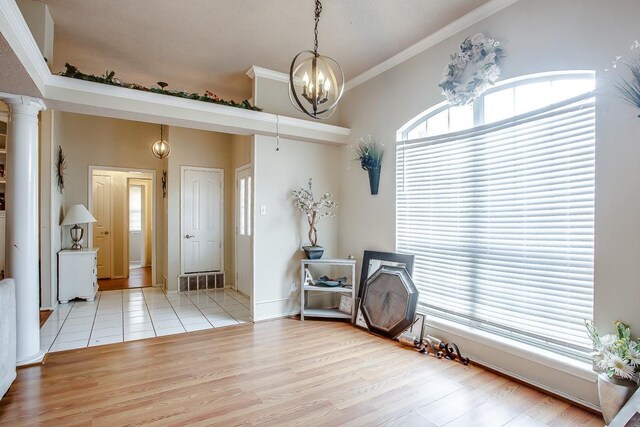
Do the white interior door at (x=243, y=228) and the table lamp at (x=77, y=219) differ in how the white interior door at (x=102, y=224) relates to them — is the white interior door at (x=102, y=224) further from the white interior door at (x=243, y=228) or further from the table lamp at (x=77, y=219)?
the white interior door at (x=243, y=228)

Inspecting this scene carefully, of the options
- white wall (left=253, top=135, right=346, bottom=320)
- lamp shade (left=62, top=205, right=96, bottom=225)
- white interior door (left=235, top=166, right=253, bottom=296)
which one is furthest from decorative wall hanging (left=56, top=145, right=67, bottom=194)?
white wall (left=253, top=135, right=346, bottom=320)

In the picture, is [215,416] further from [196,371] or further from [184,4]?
[184,4]

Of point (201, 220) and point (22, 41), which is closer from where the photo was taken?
point (22, 41)

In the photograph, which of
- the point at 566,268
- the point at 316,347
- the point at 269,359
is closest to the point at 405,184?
the point at 566,268

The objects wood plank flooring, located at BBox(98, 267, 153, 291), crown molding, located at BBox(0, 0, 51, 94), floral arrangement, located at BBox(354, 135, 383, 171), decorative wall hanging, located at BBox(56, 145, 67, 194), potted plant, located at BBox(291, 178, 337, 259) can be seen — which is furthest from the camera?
wood plank flooring, located at BBox(98, 267, 153, 291)

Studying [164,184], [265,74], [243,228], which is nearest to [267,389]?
[243,228]

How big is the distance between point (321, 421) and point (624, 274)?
2.19 meters

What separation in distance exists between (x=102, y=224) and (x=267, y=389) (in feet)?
20.7

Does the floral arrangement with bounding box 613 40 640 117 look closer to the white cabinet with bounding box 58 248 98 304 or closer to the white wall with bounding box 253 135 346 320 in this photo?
the white wall with bounding box 253 135 346 320

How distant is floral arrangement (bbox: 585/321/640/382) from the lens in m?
2.02

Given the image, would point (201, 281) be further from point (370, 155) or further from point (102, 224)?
point (370, 155)

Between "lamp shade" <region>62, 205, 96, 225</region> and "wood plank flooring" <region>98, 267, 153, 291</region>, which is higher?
"lamp shade" <region>62, 205, 96, 225</region>

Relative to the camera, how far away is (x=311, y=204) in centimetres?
445

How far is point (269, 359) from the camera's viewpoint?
3137mm
